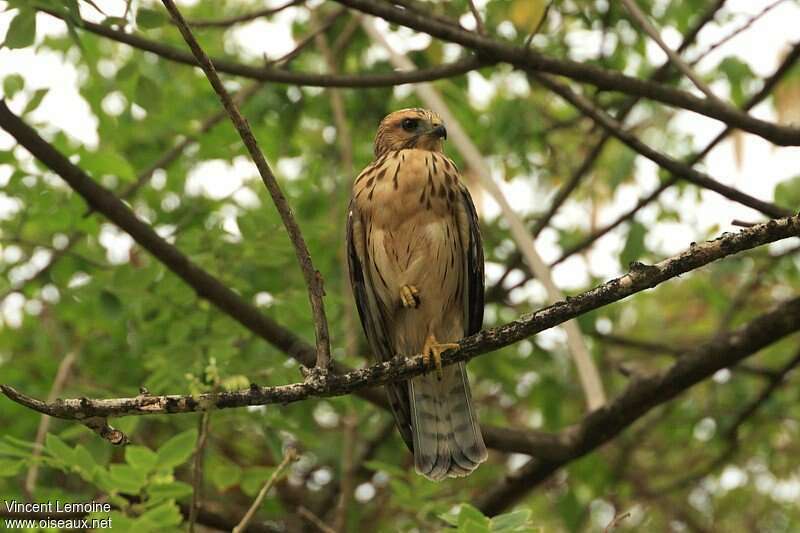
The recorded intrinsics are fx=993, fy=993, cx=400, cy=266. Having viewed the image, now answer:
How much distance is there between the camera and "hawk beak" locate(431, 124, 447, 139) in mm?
5492

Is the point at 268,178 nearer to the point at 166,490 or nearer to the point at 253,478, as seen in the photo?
the point at 166,490

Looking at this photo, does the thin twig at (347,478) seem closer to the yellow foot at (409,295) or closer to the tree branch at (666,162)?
the yellow foot at (409,295)

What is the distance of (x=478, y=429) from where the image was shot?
16.2 ft

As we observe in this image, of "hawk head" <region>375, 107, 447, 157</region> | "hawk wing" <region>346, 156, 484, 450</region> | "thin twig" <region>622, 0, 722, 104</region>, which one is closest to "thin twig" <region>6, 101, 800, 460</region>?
"hawk wing" <region>346, 156, 484, 450</region>

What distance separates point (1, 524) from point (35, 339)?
2.12 metres

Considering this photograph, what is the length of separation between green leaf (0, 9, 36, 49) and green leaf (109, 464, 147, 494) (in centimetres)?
168

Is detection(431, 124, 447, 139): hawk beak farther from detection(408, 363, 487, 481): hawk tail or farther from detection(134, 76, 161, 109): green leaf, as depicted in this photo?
detection(134, 76, 161, 109): green leaf

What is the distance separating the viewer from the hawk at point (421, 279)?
16.5 feet

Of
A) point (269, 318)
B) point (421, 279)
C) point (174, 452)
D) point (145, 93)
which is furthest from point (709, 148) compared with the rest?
point (174, 452)

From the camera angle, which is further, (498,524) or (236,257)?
(236,257)

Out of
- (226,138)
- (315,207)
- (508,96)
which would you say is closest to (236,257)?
(226,138)

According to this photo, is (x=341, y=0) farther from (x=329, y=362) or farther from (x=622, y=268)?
(x=622, y=268)

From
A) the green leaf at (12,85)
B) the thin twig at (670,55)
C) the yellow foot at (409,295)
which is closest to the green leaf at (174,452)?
the yellow foot at (409,295)

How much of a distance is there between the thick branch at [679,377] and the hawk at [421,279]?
1.90ft
